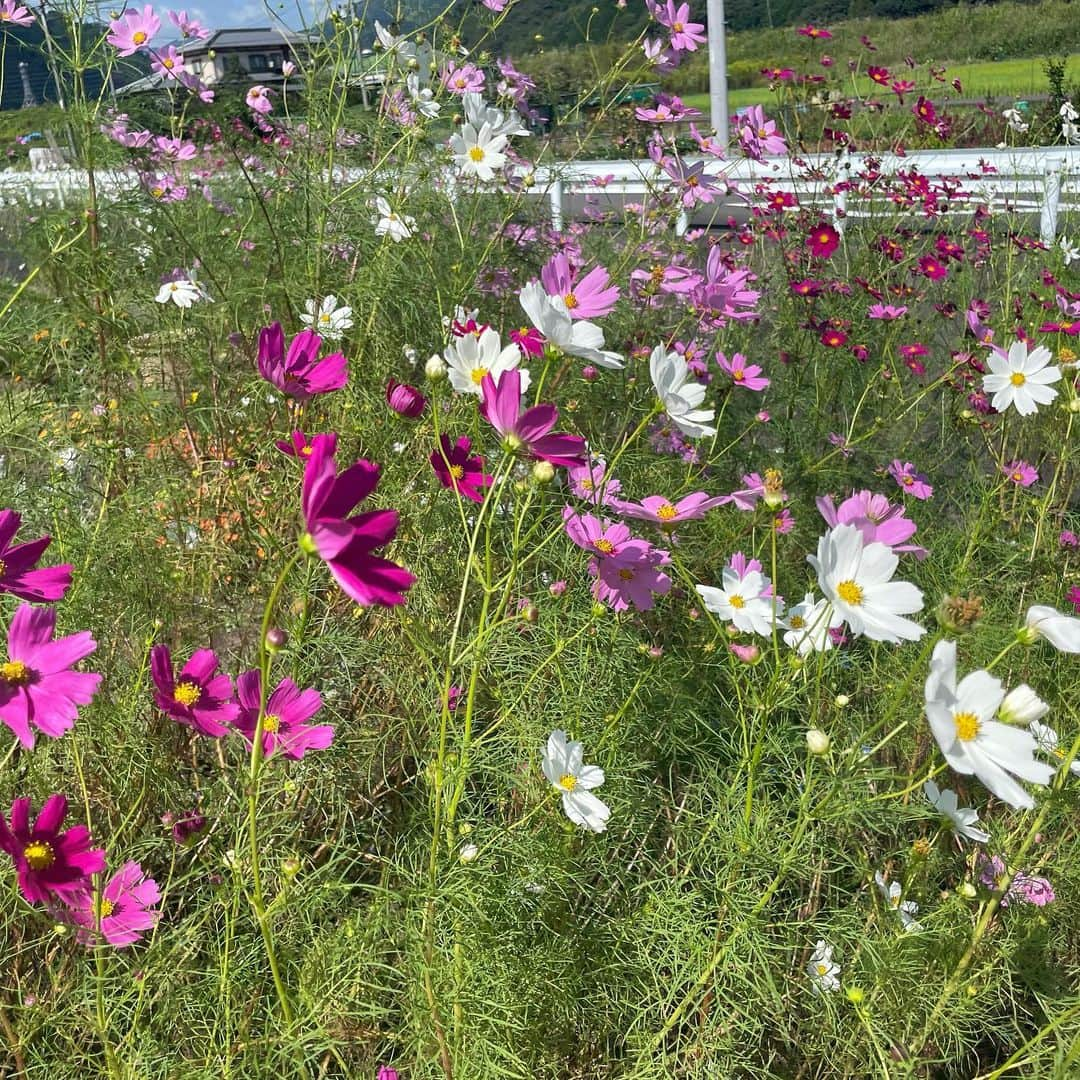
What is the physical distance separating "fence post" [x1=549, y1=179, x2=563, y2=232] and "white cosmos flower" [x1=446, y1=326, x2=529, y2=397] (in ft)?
7.01

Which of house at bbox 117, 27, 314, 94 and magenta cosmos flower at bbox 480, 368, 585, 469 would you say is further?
house at bbox 117, 27, 314, 94

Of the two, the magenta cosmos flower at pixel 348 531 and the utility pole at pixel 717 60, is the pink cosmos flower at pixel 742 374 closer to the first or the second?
the magenta cosmos flower at pixel 348 531

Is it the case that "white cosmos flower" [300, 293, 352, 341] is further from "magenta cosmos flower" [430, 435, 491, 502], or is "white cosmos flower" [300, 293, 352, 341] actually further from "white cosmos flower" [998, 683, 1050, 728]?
"white cosmos flower" [998, 683, 1050, 728]

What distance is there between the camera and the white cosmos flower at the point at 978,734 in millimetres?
Result: 720

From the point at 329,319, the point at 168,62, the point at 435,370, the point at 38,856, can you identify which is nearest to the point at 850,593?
the point at 435,370

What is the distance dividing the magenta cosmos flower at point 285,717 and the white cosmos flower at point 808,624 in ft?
1.66

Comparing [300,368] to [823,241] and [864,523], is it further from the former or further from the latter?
[823,241]

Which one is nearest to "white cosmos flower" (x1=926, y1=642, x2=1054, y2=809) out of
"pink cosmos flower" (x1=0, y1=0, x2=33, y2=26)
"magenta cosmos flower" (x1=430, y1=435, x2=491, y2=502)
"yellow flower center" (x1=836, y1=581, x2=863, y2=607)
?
"yellow flower center" (x1=836, y1=581, x2=863, y2=607)

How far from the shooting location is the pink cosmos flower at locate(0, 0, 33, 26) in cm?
181

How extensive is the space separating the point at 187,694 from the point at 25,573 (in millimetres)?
222

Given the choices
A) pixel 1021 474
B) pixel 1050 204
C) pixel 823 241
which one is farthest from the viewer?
pixel 1050 204

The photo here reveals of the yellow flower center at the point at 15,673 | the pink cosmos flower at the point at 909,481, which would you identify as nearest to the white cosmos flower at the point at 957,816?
the yellow flower center at the point at 15,673

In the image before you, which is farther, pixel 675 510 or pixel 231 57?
pixel 231 57

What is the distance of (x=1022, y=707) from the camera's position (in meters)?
0.79
